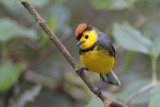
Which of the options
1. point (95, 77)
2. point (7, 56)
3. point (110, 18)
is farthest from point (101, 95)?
point (110, 18)

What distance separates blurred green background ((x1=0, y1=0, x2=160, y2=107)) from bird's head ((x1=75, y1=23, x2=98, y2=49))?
0.57ft

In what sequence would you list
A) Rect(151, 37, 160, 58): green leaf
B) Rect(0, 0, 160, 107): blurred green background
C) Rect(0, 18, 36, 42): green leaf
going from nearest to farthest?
Rect(151, 37, 160, 58): green leaf
Rect(0, 0, 160, 107): blurred green background
Rect(0, 18, 36, 42): green leaf

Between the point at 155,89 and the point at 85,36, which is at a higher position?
the point at 85,36

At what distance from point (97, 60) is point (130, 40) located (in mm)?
318

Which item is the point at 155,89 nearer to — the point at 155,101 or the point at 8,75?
the point at 155,101

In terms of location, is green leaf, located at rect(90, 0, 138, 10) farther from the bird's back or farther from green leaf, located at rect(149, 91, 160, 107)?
green leaf, located at rect(149, 91, 160, 107)

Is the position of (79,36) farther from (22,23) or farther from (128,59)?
(22,23)

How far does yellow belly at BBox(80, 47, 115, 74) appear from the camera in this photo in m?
2.16

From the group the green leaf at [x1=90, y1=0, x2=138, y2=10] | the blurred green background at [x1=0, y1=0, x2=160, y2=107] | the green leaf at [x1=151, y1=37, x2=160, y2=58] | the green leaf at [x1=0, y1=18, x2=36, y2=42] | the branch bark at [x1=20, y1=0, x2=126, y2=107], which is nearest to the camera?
the branch bark at [x1=20, y1=0, x2=126, y2=107]

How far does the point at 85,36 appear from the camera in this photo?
89.8 inches

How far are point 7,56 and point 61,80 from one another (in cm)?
55

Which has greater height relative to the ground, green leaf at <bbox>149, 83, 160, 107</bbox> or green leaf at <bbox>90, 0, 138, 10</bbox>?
green leaf at <bbox>90, 0, 138, 10</bbox>

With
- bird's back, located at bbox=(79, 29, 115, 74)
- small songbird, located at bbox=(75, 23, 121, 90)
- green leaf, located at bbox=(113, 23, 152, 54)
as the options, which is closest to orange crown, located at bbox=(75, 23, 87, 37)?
small songbird, located at bbox=(75, 23, 121, 90)

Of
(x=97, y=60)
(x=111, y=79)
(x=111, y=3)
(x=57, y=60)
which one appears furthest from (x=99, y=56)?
(x=57, y=60)
